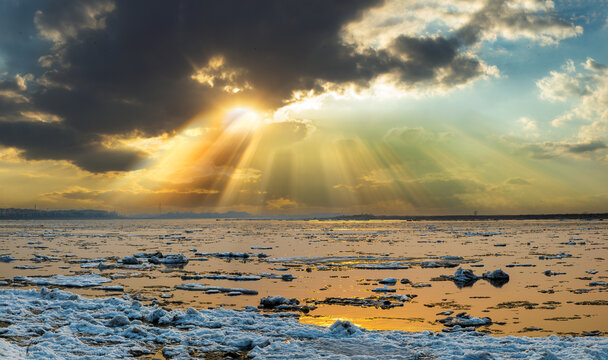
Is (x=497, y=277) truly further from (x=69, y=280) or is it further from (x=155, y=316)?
(x=69, y=280)

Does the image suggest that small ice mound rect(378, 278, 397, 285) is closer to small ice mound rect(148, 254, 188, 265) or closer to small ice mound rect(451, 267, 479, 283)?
small ice mound rect(451, 267, 479, 283)

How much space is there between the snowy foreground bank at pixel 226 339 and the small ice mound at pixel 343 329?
0.11 feet

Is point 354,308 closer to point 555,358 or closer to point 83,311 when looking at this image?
point 555,358

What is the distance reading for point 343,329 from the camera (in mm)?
13328

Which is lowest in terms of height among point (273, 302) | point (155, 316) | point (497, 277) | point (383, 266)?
point (383, 266)

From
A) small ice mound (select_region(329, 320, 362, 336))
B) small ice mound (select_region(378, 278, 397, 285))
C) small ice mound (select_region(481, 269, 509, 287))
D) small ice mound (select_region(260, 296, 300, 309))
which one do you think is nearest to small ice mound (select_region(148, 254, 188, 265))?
small ice mound (select_region(378, 278, 397, 285))

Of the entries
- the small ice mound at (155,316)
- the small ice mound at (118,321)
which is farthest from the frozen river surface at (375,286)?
the small ice mound at (118,321)

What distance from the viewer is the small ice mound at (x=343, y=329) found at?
13203 millimetres

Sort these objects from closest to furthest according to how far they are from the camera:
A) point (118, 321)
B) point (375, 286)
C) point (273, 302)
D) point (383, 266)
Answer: point (118, 321) → point (273, 302) → point (375, 286) → point (383, 266)

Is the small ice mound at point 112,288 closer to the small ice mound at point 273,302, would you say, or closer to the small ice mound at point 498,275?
the small ice mound at point 273,302

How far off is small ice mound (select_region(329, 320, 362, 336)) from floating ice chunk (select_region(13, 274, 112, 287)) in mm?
16372

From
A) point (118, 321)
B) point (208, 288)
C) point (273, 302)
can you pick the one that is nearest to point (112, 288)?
point (208, 288)

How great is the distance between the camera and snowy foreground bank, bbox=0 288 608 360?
11.3 meters

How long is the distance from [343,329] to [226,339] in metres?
3.73
